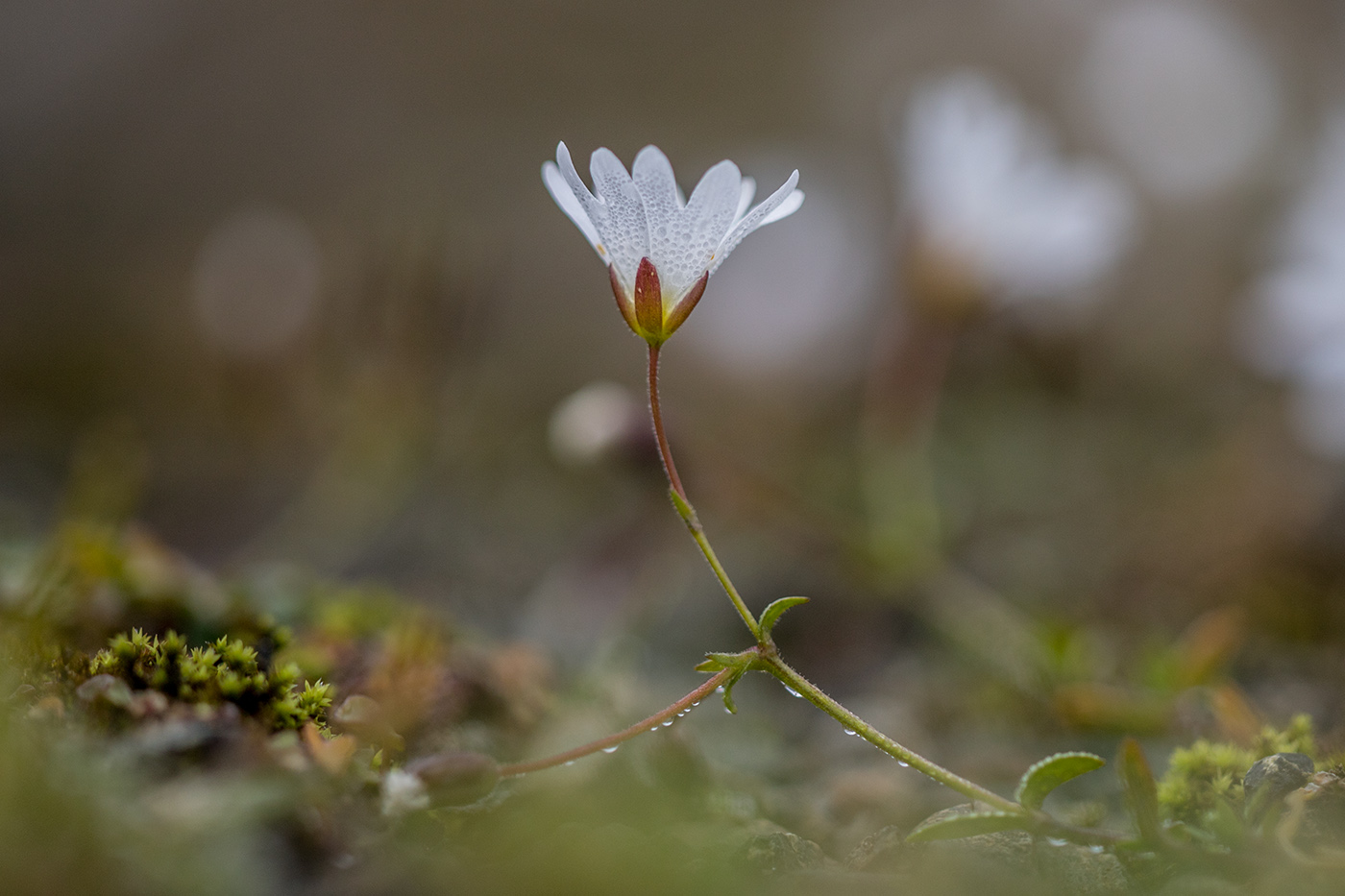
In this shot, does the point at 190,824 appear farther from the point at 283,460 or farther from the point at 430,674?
the point at 283,460

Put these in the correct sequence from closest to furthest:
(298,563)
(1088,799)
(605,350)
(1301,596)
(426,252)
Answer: (1088,799) → (1301,596) → (298,563) → (426,252) → (605,350)

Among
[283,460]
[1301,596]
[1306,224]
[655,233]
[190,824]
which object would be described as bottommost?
[190,824]

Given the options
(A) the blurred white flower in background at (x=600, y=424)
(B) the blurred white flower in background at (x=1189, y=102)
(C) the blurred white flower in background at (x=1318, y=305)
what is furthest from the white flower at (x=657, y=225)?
(B) the blurred white flower in background at (x=1189, y=102)

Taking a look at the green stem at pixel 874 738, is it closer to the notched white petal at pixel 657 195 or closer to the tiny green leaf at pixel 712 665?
the tiny green leaf at pixel 712 665

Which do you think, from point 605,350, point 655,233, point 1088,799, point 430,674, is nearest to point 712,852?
point 430,674

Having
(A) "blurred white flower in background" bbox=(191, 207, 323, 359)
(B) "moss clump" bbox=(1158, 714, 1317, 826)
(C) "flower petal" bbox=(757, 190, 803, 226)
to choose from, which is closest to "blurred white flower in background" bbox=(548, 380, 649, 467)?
(C) "flower petal" bbox=(757, 190, 803, 226)

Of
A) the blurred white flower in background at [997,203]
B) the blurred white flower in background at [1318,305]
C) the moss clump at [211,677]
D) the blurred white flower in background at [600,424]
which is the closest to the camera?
the moss clump at [211,677]

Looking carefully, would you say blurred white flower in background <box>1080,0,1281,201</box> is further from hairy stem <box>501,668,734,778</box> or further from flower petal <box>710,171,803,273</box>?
hairy stem <box>501,668,734,778</box>
